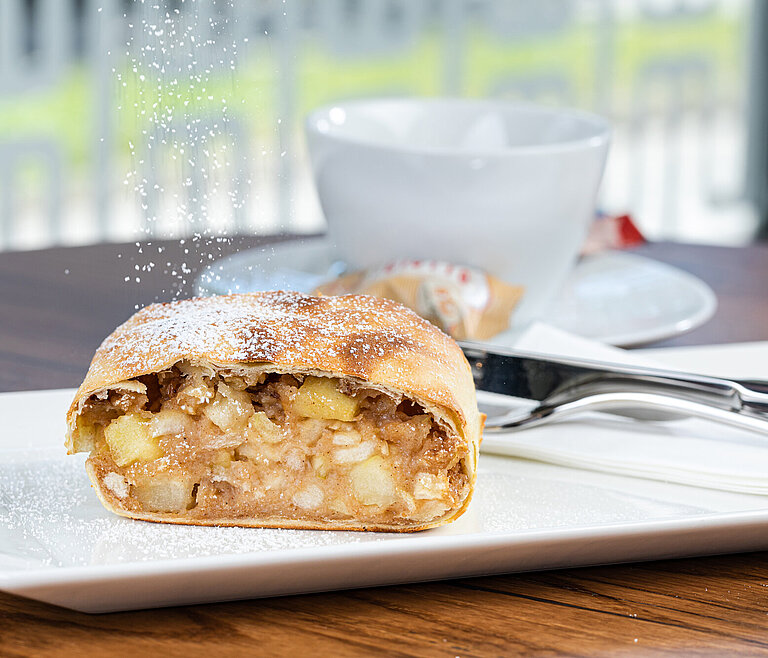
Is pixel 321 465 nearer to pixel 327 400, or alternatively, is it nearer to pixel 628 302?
pixel 327 400

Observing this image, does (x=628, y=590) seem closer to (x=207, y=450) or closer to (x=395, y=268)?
(x=207, y=450)

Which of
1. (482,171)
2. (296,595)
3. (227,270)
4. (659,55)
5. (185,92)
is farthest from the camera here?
(659,55)

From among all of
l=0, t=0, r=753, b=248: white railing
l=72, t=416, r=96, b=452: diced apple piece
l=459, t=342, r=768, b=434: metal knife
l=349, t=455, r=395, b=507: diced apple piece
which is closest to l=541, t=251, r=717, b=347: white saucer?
l=459, t=342, r=768, b=434: metal knife

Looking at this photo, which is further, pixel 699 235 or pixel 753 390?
pixel 699 235

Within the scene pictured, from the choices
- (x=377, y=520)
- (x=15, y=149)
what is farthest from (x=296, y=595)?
(x=15, y=149)

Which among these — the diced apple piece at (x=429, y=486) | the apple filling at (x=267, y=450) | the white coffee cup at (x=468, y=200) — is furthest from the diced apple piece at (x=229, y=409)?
the white coffee cup at (x=468, y=200)
